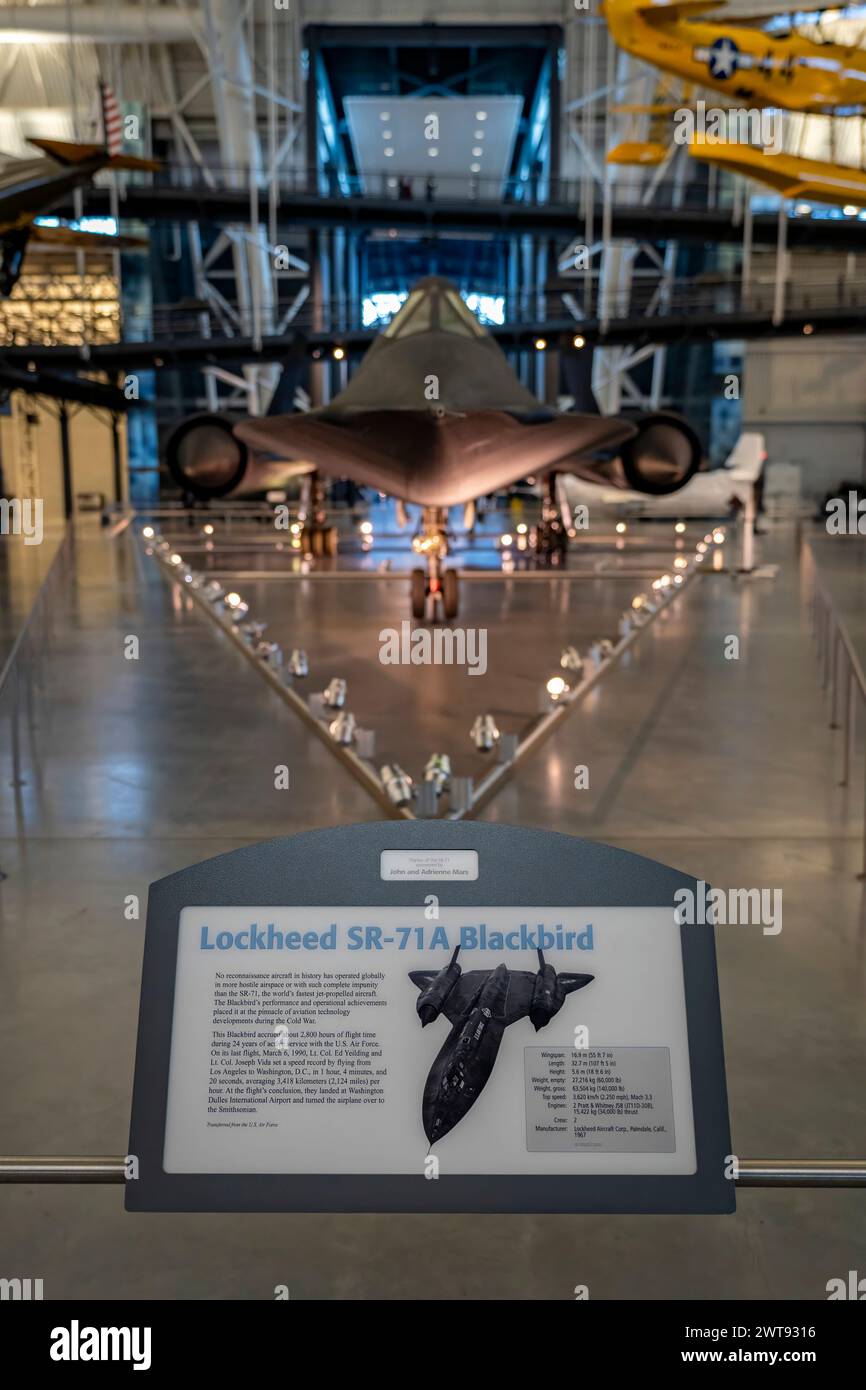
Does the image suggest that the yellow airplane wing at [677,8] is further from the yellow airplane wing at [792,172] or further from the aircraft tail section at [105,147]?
the aircraft tail section at [105,147]

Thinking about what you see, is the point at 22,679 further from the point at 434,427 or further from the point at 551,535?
the point at 551,535

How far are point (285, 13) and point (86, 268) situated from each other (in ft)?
36.1

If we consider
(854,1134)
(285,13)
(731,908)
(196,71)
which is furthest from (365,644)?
(196,71)

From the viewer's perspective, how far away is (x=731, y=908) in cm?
489

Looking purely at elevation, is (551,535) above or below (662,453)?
below

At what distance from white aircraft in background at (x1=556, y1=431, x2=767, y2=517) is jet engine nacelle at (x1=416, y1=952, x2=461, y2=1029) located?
82.5 feet

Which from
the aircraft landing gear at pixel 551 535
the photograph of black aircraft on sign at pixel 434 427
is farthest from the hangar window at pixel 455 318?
the aircraft landing gear at pixel 551 535

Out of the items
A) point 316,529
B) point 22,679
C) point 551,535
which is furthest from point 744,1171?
point 316,529

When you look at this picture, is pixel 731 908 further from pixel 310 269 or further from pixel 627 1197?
pixel 310 269

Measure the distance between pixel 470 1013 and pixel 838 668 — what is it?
7065 millimetres

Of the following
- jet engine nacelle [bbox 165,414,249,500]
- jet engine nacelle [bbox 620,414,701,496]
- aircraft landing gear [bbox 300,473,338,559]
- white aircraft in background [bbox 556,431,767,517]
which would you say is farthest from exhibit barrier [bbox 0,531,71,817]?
white aircraft in background [bbox 556,431,767,517]

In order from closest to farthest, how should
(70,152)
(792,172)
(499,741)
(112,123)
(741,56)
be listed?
(499,741) → (70,152) → (741,56) → (792,172) → (112,123)

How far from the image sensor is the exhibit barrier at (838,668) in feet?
21.3

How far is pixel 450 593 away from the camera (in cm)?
1222
